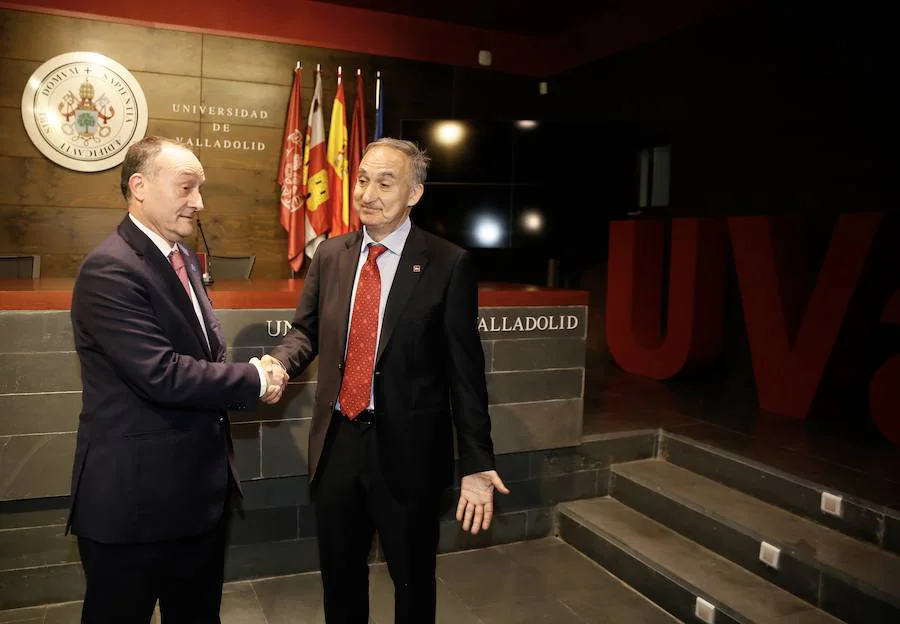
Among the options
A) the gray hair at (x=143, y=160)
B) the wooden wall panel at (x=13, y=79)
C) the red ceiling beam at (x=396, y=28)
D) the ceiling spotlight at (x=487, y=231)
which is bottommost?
the gray hair at (x=143, y=160)

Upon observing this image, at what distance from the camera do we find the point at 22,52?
5.09 m

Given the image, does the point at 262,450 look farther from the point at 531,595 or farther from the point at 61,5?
the point at 61,5

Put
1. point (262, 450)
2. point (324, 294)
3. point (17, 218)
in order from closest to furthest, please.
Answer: point (324, 294) → point (262, 450) → point (17, 218)

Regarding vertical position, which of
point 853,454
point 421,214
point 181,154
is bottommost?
point 853,454

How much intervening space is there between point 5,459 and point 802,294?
13.6ft

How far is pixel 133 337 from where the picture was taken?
1.55m

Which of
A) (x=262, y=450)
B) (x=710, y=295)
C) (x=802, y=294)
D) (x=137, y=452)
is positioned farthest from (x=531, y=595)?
(x=710, y=295)

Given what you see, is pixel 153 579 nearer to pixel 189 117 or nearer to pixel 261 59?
pixel 189 117

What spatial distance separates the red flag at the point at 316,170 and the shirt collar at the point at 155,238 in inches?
158

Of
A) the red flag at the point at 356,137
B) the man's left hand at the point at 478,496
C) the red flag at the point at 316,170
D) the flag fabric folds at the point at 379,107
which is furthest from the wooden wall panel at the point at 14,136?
the man's left hand at the point at 478,496

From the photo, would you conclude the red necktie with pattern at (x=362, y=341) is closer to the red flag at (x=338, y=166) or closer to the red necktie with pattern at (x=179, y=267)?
the red necktie with pattern at (x=179, y=267)

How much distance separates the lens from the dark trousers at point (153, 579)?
162 cm

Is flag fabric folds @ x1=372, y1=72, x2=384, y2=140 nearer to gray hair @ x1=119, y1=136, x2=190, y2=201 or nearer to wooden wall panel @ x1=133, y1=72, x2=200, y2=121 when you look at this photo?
wooden wall panel @ x1=133, y1=72, x2=200, y2=121

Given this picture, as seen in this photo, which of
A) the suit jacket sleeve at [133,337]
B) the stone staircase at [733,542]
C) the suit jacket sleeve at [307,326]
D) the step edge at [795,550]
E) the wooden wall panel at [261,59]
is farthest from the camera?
the wooden wall panel at [261,59]
